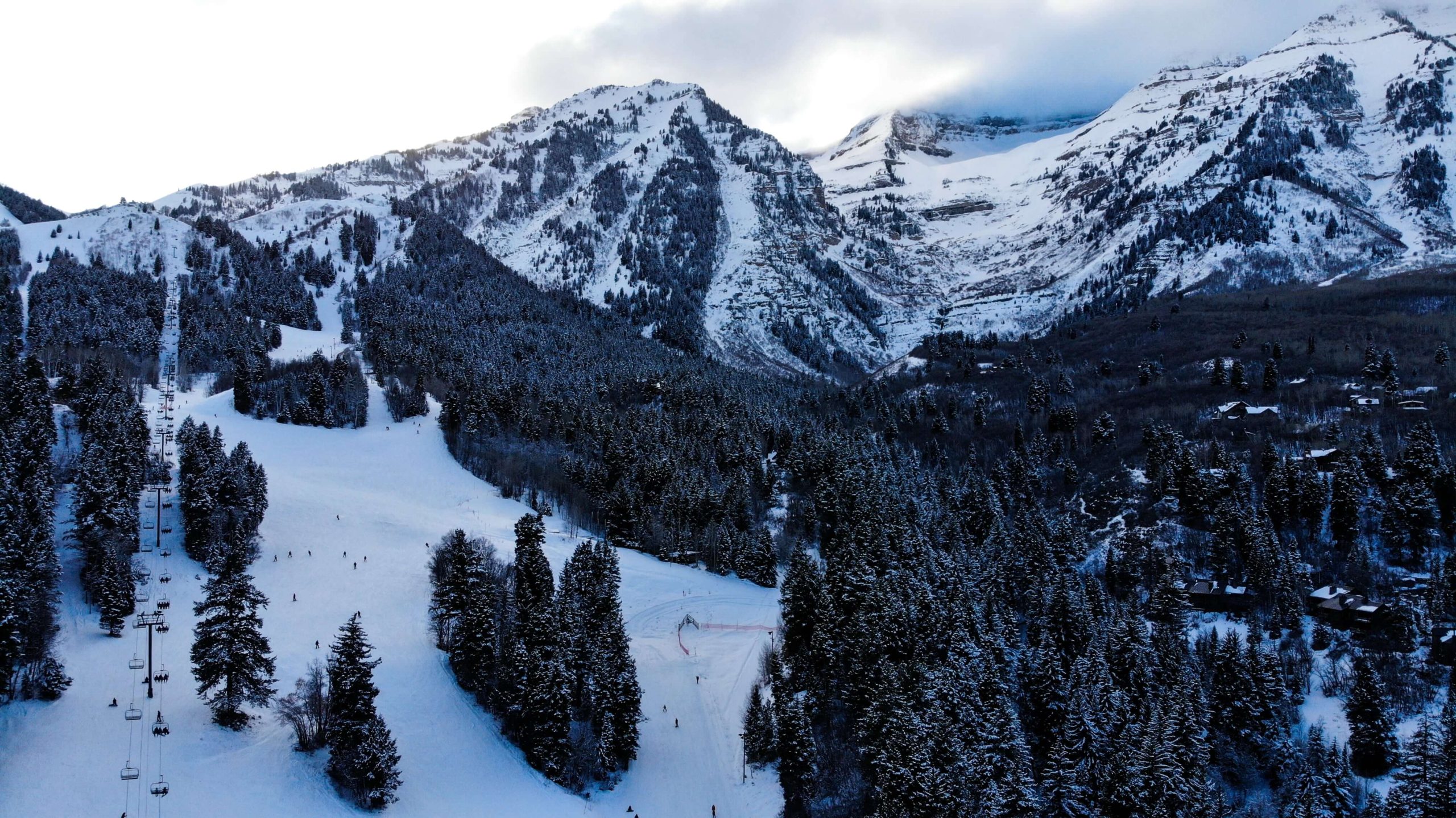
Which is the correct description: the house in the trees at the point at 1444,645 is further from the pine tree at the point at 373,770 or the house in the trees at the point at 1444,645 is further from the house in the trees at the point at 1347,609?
the pine tree at the point at 373,770

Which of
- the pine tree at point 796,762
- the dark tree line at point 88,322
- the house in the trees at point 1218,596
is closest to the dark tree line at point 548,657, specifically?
the pine tree at point 796,762

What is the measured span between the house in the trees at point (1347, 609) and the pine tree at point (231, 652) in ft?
299

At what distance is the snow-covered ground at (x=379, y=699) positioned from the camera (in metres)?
63.2

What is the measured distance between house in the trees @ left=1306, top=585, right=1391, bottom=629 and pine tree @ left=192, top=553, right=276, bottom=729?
3592 inches

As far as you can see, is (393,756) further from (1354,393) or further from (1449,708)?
(1354,393)

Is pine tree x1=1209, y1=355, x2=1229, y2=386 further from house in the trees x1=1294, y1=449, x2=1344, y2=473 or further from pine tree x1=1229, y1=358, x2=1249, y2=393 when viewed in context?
house in the trees x1=1294, y1=449, x2=1344, y2=473

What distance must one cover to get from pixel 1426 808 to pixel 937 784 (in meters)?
30.4

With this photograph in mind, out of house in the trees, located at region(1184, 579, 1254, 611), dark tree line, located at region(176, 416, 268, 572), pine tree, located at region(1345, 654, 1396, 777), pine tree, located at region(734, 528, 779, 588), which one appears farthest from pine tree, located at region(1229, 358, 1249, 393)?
dark tree line, located at region(176, 416, 268, 572)

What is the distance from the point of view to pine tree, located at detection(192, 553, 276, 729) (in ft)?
228

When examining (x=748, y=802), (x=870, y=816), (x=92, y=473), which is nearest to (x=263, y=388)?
(x=92, y=473)

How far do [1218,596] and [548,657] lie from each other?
65512 millimetres

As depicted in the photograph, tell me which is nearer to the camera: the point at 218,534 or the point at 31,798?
the point at 31,798

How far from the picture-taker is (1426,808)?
57.8 metres

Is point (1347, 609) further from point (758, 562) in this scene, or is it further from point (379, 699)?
point (379, 699)
